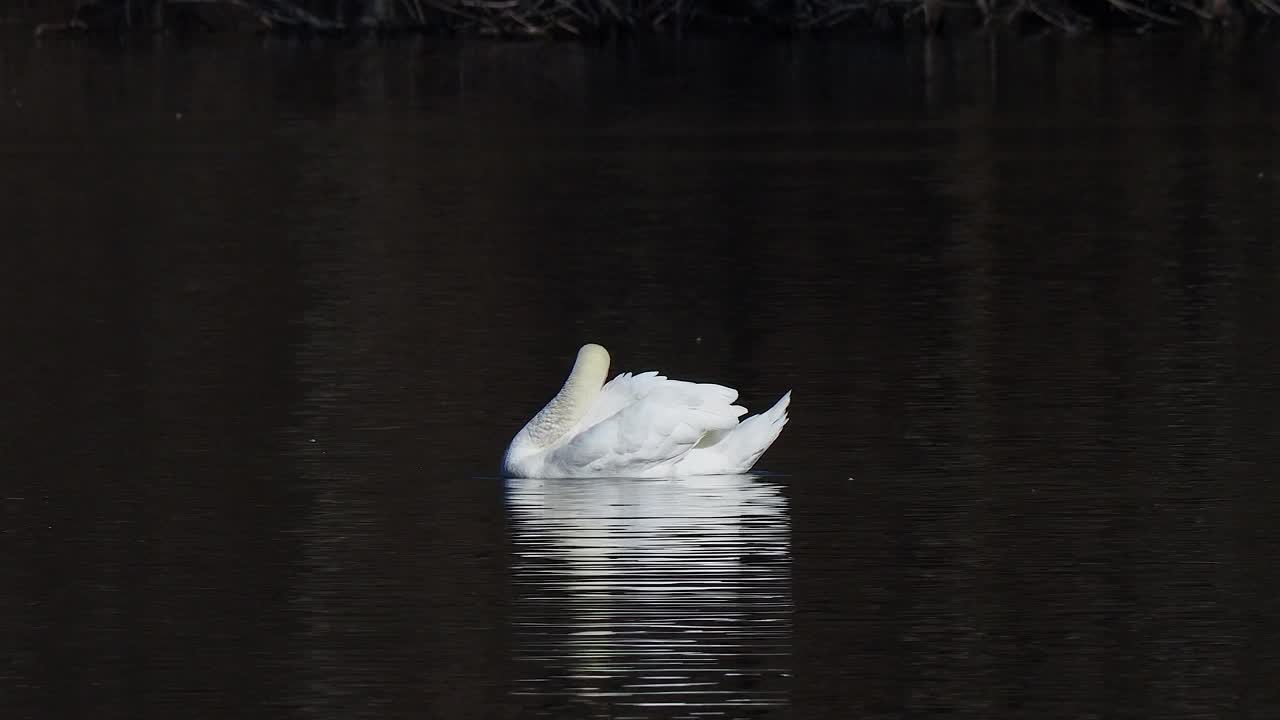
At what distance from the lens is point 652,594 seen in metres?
10.7

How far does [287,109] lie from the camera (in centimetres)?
4162

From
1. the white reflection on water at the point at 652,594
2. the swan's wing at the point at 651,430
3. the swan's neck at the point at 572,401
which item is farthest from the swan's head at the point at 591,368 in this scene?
the white reflection on water at the point at 652,594

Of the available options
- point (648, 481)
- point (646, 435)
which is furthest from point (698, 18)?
point (646, 435)

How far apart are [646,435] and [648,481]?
0.26 meters

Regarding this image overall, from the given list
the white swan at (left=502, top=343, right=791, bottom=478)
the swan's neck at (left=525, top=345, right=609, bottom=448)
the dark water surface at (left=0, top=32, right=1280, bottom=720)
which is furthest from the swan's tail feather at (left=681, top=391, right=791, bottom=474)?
the swan's neck at (left=525, top=345, right=609, bottom=448)

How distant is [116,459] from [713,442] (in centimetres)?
282

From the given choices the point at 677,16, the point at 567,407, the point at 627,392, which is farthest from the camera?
the point at 677,16

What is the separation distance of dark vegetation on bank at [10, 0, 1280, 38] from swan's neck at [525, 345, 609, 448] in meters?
44.9

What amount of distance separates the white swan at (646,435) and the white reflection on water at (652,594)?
0.07 metres

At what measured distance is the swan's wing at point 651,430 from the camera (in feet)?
43.0

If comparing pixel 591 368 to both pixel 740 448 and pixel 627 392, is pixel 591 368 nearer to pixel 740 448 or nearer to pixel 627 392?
pixel 627 392

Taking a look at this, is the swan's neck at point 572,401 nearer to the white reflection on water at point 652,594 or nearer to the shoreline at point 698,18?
the white reflection on water at point 652,594

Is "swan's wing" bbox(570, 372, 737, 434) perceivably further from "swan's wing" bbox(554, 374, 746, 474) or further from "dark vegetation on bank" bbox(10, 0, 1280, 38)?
"dark vegetation on bank" bbox(10, 0, 1280, 38)

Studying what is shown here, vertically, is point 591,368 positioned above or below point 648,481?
above
